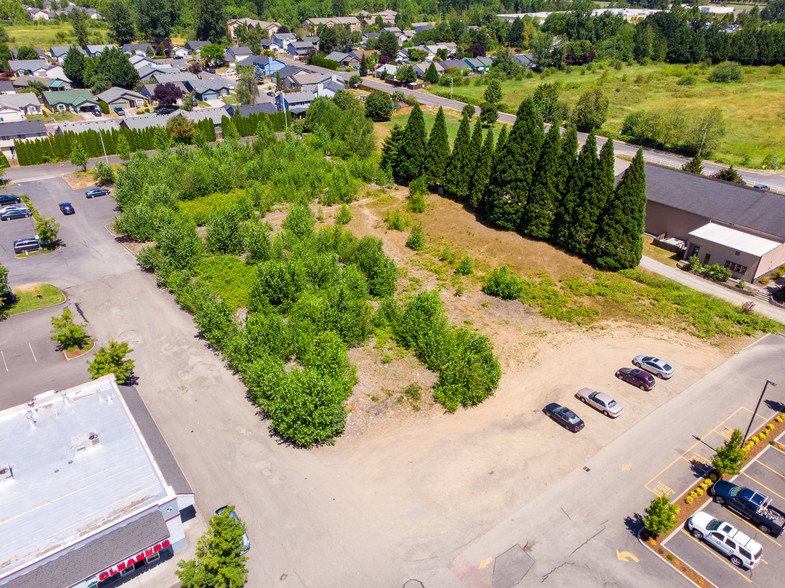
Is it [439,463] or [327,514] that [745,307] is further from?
[327,514]

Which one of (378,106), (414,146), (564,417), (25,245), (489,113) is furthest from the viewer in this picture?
(378,106)

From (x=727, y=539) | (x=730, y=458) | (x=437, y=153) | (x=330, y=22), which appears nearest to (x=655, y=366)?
(x=730, y=458)

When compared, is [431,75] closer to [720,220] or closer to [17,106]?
[17,106]

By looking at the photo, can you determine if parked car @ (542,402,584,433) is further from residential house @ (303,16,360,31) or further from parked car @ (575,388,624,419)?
residential house @ (303,16,360,31)

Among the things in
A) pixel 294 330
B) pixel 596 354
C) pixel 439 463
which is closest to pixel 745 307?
pixel 596 354

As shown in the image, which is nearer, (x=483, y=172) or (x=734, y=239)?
(x=734, y=239)

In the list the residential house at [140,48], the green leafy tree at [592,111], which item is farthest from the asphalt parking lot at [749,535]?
the residential house at [140,48]
